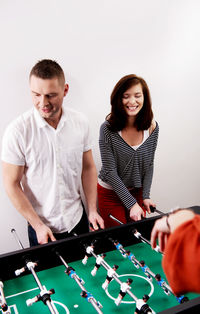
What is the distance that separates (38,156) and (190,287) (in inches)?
49.3

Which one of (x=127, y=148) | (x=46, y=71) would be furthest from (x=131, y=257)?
(x=46, y=71)

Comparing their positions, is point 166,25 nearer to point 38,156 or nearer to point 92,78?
point 92,78

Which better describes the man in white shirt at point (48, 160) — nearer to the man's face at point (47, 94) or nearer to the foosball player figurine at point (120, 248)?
the man's face at point (47, 94)

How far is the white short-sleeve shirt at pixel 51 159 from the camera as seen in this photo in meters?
1.80

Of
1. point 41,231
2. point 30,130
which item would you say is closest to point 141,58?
point 30,130

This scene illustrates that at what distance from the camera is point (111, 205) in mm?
2426

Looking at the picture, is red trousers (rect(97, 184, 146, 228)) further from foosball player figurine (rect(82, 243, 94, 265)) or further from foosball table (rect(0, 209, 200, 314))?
foosball player figurine (rect(82, 243, 94, 265))

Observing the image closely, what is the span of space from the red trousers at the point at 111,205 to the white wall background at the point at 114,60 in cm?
44

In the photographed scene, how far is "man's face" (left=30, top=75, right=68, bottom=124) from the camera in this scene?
1.68 metres

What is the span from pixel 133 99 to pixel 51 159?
0.82 m

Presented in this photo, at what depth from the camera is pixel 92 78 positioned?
8.49 ft

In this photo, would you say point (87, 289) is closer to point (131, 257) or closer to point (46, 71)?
point (131, 257)

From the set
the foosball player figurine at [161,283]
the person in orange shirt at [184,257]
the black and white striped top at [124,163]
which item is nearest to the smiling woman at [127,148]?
the black and white striped top at [124,163]

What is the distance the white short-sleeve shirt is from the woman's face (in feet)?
1.35
